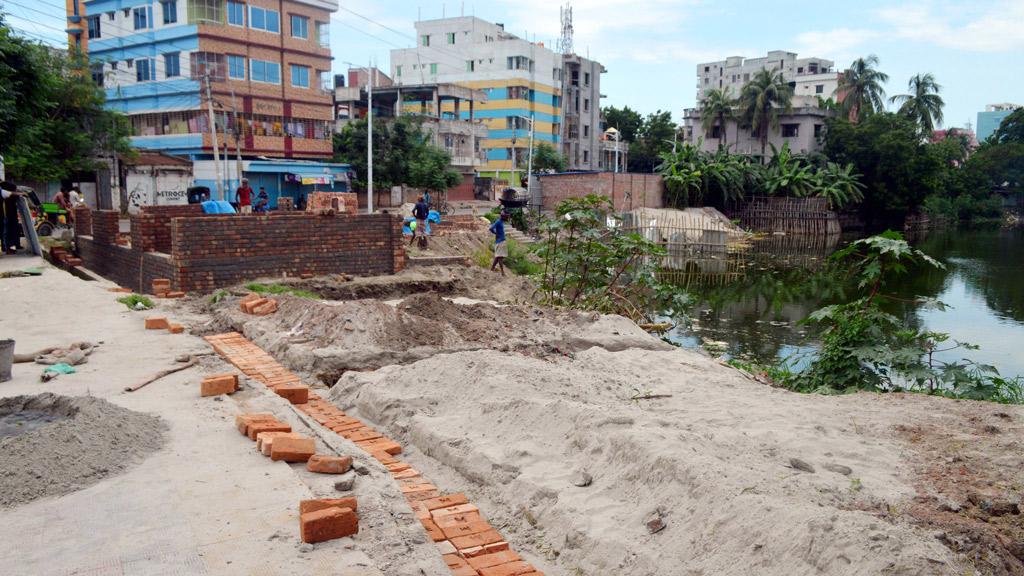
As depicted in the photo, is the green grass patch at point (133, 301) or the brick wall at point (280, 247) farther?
the brick wall at point (280, 247)

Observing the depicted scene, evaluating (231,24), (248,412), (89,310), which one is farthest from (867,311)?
(231,24)

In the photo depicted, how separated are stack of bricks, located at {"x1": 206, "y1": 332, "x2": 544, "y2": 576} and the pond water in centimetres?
744

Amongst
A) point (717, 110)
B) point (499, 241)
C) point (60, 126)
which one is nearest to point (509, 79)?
point (717, 110)

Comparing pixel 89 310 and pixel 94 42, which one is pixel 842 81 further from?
pixel 89 310

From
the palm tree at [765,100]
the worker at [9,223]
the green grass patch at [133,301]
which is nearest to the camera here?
the green grass patch at [133,301]

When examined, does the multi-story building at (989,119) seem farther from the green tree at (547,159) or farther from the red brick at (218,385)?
the red brick at (218,385)

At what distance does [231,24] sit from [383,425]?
120ft

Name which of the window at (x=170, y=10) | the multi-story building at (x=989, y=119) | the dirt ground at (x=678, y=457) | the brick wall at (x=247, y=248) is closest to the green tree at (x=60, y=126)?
the window at (x=170, y=10)

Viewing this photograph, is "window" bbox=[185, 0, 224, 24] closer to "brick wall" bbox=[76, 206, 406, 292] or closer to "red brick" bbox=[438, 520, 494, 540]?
"brick wall" bbox=[76, 206, 406, 292]

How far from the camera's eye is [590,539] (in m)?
3.88

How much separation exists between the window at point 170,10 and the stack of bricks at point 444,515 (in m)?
36.9

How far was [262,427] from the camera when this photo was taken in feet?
15.8

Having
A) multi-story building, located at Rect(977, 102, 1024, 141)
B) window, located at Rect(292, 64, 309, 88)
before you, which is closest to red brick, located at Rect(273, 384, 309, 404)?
window, located at Rect(292, 64, 309, 88)

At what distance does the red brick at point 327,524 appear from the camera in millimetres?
3480
